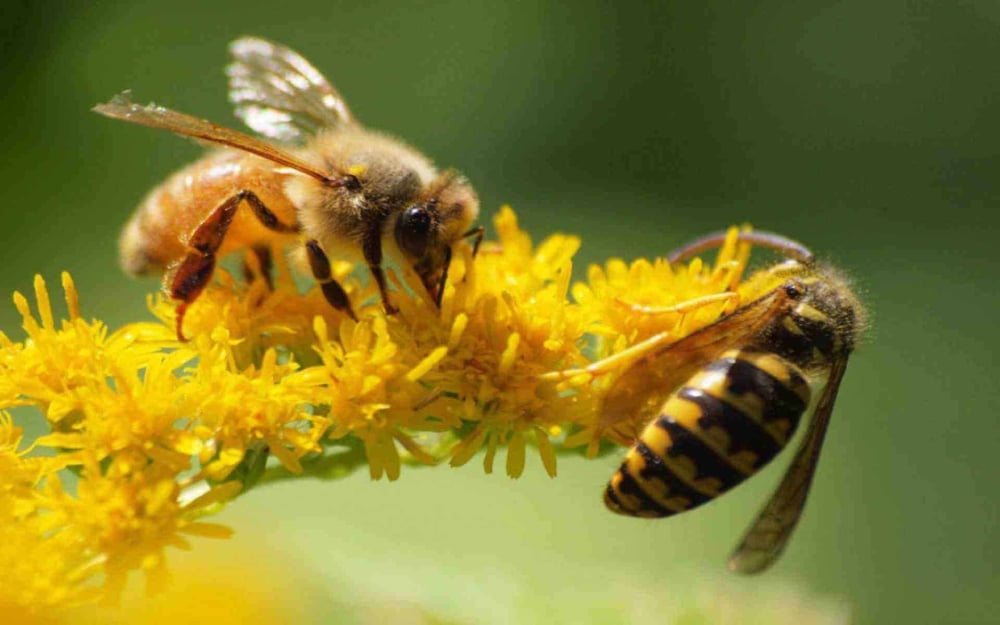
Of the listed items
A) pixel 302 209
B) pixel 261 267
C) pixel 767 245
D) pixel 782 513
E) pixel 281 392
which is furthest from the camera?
pixel 767 245

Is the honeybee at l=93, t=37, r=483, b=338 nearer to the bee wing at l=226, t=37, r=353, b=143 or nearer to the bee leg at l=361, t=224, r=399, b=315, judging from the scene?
the bee leg at l=361, t=224, r=399, b=315

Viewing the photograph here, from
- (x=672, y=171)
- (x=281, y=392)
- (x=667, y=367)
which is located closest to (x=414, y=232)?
(x=281, y=392)

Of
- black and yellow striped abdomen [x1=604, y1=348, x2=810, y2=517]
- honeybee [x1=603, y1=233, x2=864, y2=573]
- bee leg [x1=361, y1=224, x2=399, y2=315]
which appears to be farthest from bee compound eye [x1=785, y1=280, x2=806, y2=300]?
bee leg [x1=361, y1=224, x2=399, y2=315]

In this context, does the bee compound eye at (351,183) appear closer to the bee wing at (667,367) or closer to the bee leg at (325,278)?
the bee leg at (325,278)

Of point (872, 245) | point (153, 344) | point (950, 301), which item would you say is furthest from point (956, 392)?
point (153, 344)

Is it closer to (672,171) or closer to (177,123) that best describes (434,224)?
(177,123)

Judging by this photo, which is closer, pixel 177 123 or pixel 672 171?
pixel 177 123
